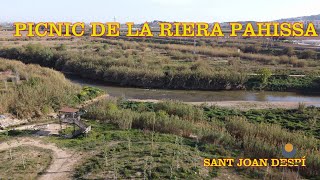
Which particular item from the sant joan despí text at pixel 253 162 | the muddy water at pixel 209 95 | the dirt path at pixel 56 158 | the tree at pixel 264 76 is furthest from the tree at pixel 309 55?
the dirt path at pixel 56 158

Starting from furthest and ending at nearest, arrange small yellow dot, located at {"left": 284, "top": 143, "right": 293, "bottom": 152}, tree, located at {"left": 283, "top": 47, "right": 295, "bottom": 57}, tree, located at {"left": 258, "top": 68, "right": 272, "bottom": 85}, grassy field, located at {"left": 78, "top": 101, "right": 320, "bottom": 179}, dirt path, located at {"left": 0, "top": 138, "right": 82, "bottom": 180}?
tree, located at {"left": 283, "top": 47, "right": 295, "bottom": 57} < tree, located at {"left": 258, "top": 68, "right": 272, "bottom": 85} < grassy field, located at {"left": 78, "top": 101, "right": 320, "bottom": 179} < dirt path, located at {"left": 0, "top": 138, "right": 82, "bottom": 180} < small yellow dot, located at {"left": 284, "top": 143, "right": 293, "bottom": 152}

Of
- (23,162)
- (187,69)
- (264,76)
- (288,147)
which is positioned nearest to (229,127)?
(288,147)

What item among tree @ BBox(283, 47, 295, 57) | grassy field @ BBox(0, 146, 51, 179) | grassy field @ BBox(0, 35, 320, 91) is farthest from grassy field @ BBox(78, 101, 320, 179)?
tree @ BBox(283, 47, 295, 57)

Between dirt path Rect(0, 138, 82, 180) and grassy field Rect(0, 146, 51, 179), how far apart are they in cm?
31

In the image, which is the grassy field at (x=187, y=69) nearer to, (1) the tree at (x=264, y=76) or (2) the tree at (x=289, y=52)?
(1) the tree at (x=264, y=76)

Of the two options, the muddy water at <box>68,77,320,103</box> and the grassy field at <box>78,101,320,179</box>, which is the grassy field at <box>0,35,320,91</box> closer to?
the muddy water at <box>68,77,320,103</box>

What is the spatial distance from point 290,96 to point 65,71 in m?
28.4

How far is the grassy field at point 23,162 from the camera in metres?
13.4

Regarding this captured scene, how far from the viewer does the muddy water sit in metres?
32.4

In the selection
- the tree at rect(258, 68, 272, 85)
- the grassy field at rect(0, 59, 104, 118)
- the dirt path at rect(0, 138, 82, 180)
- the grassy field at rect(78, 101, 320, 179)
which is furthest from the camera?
the tree at rect(258, 68, 272, 85)

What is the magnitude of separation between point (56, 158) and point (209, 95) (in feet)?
69.9

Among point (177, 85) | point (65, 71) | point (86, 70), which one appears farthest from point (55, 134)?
point (65, 71)

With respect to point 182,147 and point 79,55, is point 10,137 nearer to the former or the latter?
point 182,147

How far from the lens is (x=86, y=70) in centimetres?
4231
